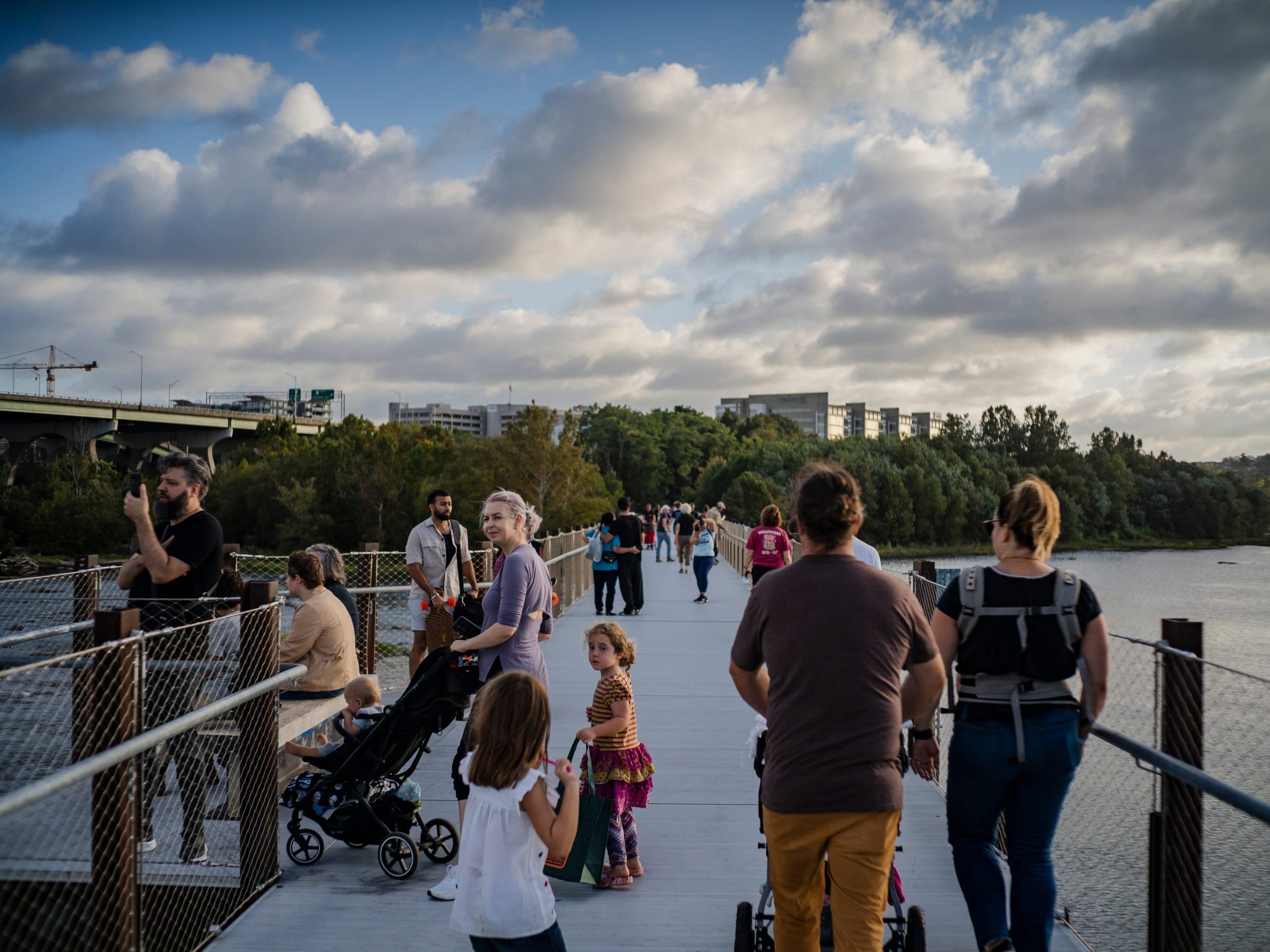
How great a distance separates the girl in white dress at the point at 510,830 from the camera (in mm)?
2842

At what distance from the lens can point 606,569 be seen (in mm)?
14891

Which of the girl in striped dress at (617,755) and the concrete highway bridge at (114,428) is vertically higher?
the concrete highway bridge at (114,428)

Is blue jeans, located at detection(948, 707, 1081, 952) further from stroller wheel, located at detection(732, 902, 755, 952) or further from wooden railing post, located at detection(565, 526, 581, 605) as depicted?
wooden railing post, located at detection(565, 526, 581, 605)

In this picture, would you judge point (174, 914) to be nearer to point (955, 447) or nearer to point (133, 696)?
point (133, 696)

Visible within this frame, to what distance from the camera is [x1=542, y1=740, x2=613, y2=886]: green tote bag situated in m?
4.46

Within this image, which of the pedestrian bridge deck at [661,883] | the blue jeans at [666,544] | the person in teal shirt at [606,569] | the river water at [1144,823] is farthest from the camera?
the blue jeans at [666,544]

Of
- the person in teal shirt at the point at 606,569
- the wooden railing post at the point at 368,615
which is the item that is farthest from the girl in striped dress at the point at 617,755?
the person in teal shirt at the point at 606,569

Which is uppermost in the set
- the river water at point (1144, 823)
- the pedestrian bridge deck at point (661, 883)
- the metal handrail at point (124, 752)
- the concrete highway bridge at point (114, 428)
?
the concrete highway bridge at point (114, 428)

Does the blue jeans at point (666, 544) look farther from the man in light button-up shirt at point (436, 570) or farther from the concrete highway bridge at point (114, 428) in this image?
the concrete highway bridge at point (114, 428)

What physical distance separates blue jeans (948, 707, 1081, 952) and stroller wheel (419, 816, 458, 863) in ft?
8.22

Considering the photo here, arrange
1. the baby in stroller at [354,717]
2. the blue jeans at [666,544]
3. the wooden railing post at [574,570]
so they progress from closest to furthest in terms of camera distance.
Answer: the baby in stroller at [354,717] < the wooden railing post at [574,570] < the blue jeans at [666,544]

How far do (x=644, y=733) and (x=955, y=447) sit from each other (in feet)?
373

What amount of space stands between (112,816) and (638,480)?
121 metres

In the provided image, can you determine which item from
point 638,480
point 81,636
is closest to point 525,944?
point 81,636
